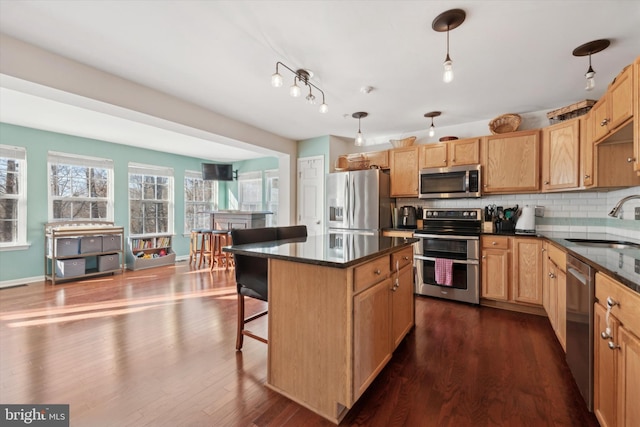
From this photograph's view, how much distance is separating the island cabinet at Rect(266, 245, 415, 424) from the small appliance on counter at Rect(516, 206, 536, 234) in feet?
7.83

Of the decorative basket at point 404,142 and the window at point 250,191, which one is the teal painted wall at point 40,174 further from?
the decorative basket at point 404,142

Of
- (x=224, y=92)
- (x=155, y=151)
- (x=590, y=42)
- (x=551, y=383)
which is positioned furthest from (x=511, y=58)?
(x=155, y=151)

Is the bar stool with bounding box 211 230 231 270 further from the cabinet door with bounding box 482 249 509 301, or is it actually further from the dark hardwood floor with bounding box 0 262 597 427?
the cabinet door with bounding box 482 249 509 301

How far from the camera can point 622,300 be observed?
1152 mm

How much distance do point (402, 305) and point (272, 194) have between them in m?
5.01

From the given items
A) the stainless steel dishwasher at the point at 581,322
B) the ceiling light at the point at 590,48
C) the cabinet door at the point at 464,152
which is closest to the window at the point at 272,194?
the cabinet door at the point at 464,152

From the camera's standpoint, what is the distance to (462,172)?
3.58 m

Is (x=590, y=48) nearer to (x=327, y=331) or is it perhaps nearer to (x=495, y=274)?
(x=495, y=274)

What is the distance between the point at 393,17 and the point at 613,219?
307 centimetres

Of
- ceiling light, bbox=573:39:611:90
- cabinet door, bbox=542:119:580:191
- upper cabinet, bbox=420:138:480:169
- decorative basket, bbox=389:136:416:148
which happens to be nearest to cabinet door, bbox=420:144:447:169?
upper cabinet, bbox=420:138:480:169

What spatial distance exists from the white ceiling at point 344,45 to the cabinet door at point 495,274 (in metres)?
1.78

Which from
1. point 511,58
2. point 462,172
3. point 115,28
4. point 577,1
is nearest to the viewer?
point 577,1

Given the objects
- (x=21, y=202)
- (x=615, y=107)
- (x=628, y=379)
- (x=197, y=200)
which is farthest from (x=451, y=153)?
(x=21, y=202)

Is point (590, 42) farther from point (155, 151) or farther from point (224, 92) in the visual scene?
point (155, 151)
